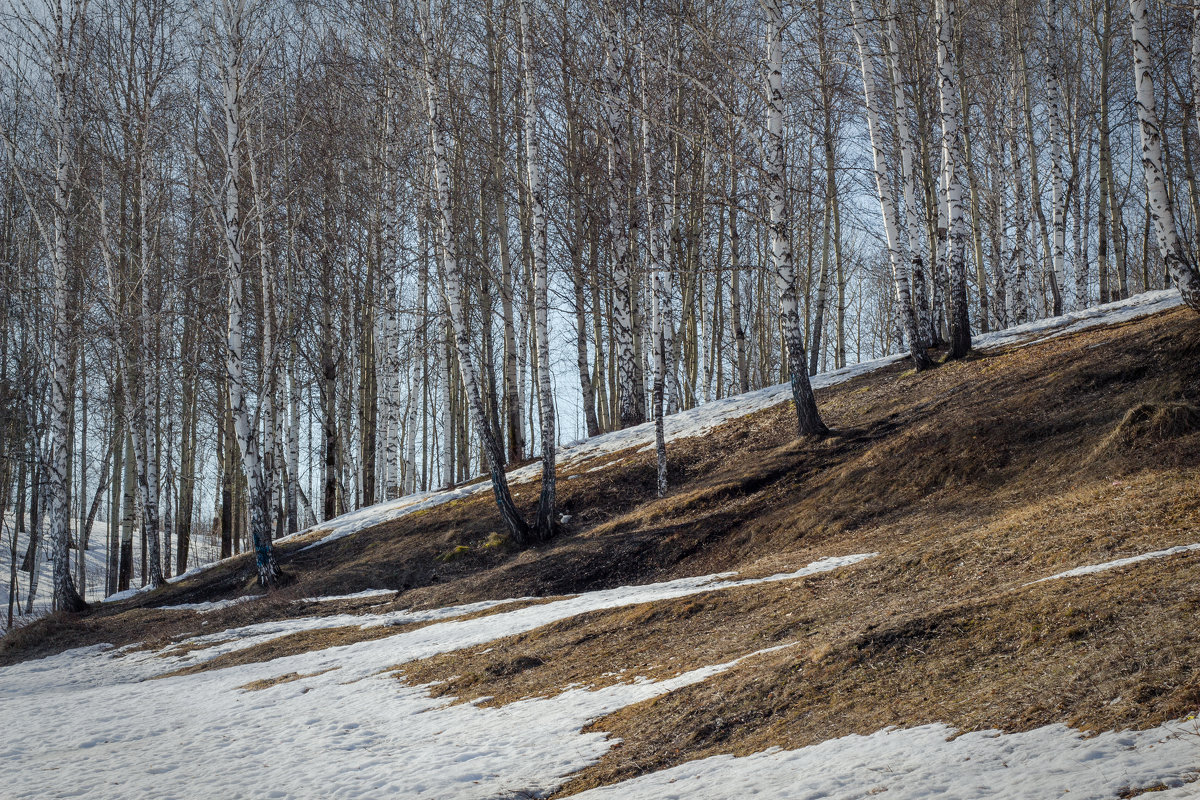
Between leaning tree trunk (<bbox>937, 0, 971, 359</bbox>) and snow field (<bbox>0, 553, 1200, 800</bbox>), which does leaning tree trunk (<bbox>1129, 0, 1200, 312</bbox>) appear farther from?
snow field (<bbox>0, 553, 1200, 800</bbox>)

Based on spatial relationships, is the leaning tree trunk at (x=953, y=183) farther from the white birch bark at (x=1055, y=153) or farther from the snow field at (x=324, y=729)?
the snow field at (x=324, y=729)

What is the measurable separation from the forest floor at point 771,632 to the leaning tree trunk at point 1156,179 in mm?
562

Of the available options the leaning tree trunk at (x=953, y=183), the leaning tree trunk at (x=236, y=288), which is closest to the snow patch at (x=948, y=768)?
the leaning tree trunk at (x=236, y=288)

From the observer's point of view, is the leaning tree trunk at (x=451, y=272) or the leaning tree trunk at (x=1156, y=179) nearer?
the leaning tree trunk at (x=1156, y=179)

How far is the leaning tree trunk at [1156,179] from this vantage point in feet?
31.7

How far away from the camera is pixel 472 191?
20109 mm

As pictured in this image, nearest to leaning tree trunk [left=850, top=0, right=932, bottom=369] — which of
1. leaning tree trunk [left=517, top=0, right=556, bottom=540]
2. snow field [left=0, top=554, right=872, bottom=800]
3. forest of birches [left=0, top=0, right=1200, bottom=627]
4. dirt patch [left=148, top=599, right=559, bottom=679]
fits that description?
forest of birches [left=0, top=0, right=1200, bottom=627]

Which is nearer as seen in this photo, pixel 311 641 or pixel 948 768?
pixel 948 768

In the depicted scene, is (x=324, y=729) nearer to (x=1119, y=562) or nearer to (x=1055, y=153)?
(x=1119, y=562)

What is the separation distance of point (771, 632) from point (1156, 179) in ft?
28.0

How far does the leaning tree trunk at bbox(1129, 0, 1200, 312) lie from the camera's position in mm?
9672

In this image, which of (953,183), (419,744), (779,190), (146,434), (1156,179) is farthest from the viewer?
(146,434)

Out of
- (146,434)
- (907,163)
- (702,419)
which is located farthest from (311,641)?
(907,163)

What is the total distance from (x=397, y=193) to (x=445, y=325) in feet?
12.7
